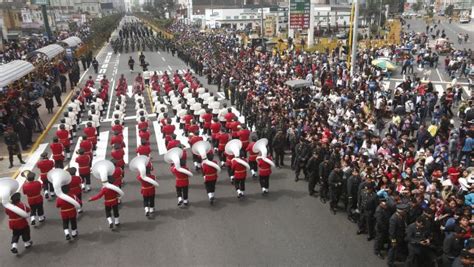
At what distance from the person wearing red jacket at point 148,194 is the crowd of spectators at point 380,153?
4.38 metres

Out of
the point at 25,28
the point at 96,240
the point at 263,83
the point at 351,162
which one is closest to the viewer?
the point at 96,240

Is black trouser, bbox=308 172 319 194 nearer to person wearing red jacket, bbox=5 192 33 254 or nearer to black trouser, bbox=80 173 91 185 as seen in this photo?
black trouser, bbox=80 173 91 185

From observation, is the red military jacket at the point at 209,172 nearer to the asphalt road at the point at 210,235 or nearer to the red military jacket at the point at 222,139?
the asphalt road at the point at 210,235

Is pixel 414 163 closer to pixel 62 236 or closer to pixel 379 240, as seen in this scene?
pixel 379 240

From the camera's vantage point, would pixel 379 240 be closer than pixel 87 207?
Yes

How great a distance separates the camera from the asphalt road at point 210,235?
28.4ft

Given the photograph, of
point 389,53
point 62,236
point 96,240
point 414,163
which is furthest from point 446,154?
point 389,53

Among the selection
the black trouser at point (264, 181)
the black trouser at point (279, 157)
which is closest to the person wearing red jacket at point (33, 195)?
the black trouser at point (264, 181)

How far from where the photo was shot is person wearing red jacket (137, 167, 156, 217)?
33.4ft

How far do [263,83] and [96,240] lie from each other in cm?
1510

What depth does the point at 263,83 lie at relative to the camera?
22797mm

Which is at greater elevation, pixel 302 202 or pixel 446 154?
pixel 446 154

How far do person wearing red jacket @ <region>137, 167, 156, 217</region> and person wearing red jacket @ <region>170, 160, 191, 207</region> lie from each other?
25.9 inches

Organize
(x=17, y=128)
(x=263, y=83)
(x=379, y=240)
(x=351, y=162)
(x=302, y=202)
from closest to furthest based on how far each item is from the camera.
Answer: (x=379, y=240), (x=351, y=162), (x=302, y=202), (x=17, y=128), (x=263, y=83)
